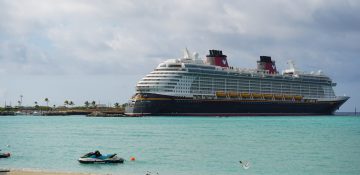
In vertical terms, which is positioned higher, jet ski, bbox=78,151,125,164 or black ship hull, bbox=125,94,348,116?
black ship hull, bbox=125,94,348,116

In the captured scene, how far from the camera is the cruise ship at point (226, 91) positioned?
117562 millimetres

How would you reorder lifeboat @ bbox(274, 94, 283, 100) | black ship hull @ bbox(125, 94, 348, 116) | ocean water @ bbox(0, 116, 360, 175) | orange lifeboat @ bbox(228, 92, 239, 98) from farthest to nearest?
lifeboat @ bbox(274, 94, 283, 100) → orange lifeboat @ bbox(228, 92, 239, 98) → black ship hull @ bbox(125, 94, 348, 116) → ocean water @ bbox(0, 116, 360, 175)

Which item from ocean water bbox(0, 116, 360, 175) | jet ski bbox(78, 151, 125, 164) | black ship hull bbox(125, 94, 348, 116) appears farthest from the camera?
black ship hull bbox(125, 94, 348, 116)

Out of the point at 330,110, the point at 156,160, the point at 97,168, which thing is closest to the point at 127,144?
the point at 156,160

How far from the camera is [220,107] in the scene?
12606 centimetres

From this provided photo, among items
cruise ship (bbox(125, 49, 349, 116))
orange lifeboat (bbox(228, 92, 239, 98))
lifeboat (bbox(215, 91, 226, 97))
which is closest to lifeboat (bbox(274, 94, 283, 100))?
cruise ship (bbox(125, 49, 349, 116))

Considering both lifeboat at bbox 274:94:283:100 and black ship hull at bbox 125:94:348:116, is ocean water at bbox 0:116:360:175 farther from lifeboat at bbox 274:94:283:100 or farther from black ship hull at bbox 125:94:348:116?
lifeboat at bbox 274:94:283:100

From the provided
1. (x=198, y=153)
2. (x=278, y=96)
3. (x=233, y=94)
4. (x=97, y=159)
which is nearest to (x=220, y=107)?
(x=233, y=94)

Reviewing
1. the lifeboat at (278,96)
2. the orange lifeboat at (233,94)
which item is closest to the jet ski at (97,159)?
the orange lifeboat at (233,94)

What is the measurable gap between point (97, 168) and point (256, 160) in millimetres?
12323

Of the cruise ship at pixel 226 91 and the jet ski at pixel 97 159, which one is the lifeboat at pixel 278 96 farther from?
the jet ski at pixel 97 159

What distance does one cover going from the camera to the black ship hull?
115438 millimetres

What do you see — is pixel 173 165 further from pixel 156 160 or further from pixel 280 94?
pixel 280 94

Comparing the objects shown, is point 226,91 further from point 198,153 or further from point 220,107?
point 198,153
